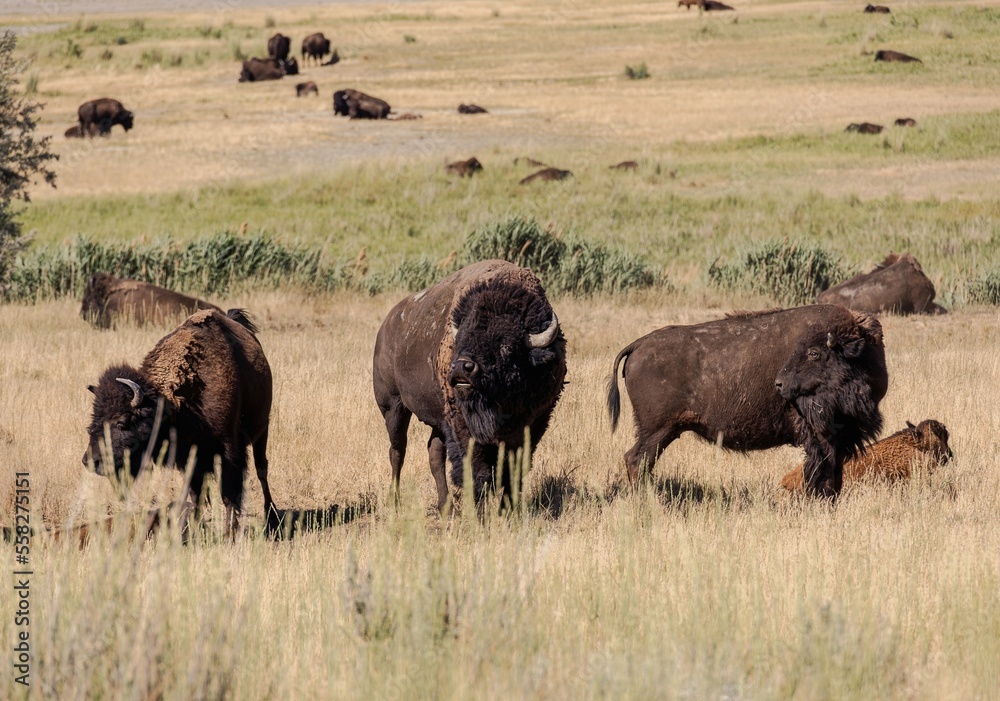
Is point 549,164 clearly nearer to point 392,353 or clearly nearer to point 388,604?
point 392,353

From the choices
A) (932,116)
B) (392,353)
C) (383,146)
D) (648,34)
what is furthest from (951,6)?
(392,353)

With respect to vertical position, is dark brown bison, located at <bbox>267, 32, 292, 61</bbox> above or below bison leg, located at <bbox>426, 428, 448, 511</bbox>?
above

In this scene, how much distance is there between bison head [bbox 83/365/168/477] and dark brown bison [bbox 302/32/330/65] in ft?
227

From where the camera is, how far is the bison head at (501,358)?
281 inches

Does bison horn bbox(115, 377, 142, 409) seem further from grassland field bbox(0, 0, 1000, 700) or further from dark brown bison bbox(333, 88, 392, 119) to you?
dark brown bison bbox(333, 88, 392, 119)

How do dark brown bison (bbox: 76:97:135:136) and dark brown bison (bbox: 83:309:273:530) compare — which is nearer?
dark brown bison (bbox: 83:309:273:530)

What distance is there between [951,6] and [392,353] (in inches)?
2639

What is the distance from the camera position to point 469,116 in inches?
1815

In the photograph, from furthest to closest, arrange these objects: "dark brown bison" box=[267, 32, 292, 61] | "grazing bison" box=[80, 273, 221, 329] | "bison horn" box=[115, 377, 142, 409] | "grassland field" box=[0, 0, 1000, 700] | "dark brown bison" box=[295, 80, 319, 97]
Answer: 1. "dark brown bison" box=[267, 32, 292, 61]
2. "dark brown bison" box=[295, 80, 319, 97]
3. "grazing bison" box=[80, 273, 221, 329]
4. "bison horn" box=[115, 377, 142, 409]
5. "grassland field" box=[0, 0, 1000, 700]

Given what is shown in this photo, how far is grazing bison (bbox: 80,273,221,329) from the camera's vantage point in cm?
1572

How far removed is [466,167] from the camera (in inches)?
1268

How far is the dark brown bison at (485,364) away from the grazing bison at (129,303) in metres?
8.26

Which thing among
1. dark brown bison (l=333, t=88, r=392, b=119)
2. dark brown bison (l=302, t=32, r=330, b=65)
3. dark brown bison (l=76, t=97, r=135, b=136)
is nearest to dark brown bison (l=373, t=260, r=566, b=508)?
dark brown bison (l=333, t=88, r=392, b=119)

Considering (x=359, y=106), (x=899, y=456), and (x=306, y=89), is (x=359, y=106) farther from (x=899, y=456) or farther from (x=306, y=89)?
(x=899, y=456)
